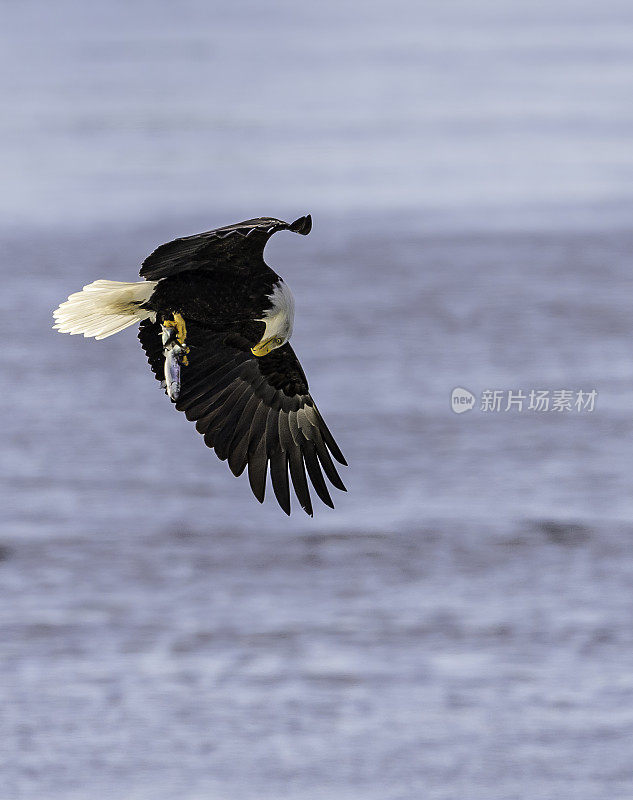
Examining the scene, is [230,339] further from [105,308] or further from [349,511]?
[349,511]

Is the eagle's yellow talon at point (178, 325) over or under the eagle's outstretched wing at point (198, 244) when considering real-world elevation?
under

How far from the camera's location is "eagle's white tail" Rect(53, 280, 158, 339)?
6684mm

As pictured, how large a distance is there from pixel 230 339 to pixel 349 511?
28.1 ft

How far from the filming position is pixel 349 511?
15.6 m

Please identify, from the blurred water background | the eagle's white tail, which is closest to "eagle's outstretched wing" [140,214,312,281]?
the eagle's white tail

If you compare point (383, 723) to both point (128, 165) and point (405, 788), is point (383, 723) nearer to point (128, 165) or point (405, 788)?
point (405, 788)

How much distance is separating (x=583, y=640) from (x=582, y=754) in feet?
5.21

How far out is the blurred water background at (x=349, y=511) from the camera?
12500mm

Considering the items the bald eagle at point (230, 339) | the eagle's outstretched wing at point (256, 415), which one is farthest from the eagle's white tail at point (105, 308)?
the eagle's outstretched wing at point (256, 415)

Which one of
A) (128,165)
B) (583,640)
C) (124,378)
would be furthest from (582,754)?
(128,165)

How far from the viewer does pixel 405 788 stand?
12023mm

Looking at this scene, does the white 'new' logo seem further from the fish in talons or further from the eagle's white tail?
the fish in talons

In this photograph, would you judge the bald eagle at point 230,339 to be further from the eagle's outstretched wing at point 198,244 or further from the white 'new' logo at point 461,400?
the white 'new' logo at point 461,400

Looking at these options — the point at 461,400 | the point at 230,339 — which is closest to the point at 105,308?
the point at 230,339
